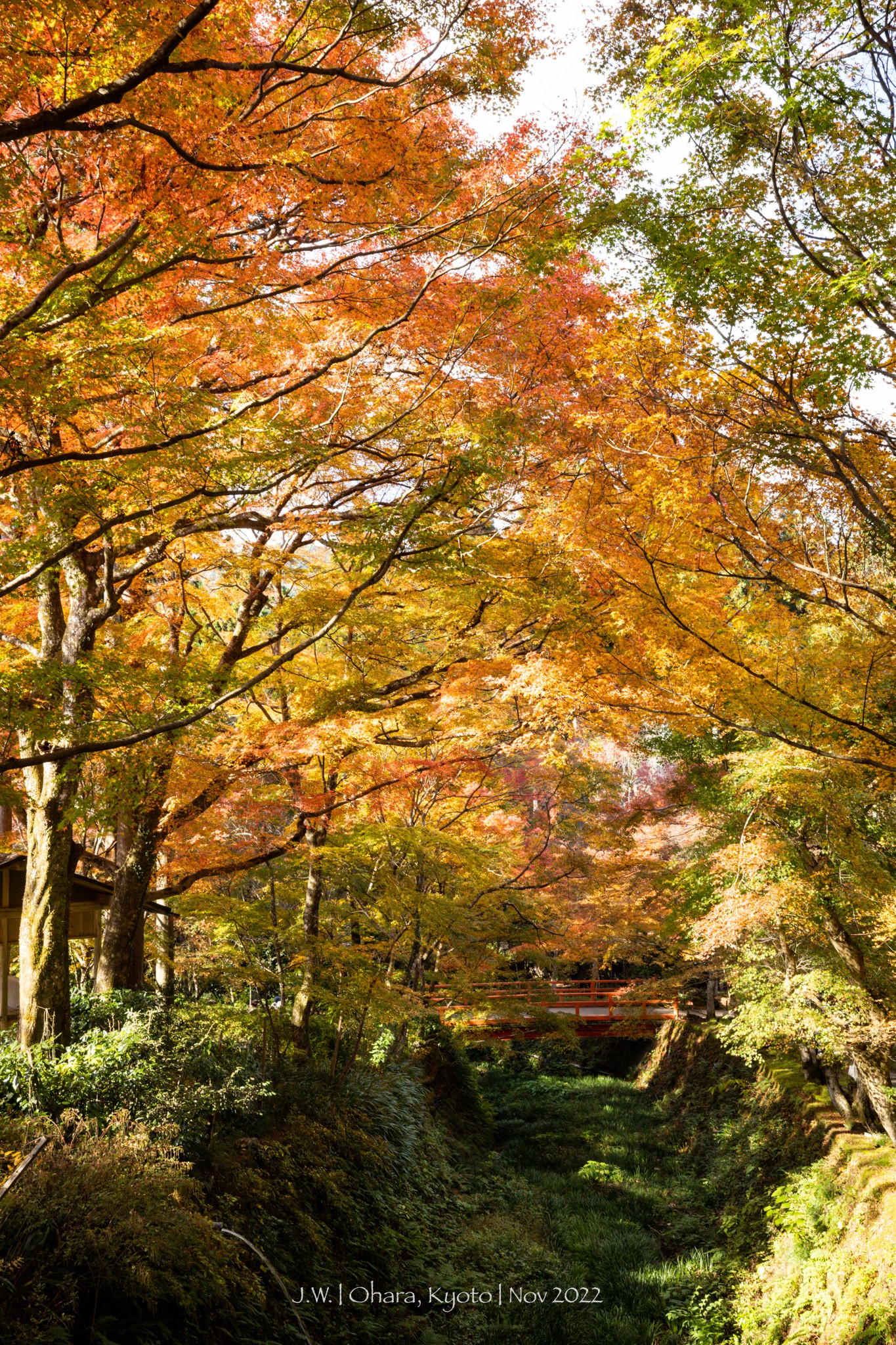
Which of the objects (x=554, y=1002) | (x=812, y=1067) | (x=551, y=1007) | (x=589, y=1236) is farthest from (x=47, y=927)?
(x=551, y=1007)

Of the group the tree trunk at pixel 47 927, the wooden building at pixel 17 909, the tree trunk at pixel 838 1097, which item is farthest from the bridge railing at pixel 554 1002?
the tree trunk at pixel 47 927

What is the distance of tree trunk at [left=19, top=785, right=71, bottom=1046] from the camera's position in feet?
24.8

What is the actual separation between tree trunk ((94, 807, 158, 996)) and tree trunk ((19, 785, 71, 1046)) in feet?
4.85

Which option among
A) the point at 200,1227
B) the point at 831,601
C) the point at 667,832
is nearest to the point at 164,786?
the point at 200,1227

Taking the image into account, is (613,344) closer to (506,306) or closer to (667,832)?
(506,306)

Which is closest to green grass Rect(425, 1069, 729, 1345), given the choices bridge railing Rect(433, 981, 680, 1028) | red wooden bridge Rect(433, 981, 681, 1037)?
red wooden bridge Rect(433, 981, 681, 1037)

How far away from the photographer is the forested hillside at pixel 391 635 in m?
5.21

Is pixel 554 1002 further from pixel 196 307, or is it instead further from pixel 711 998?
pixel 196 307

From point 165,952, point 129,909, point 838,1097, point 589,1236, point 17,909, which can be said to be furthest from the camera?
point 165,952

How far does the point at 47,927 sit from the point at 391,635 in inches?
212

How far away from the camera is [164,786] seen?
8.44 m

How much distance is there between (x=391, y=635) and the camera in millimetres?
11289

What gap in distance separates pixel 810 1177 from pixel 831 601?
8.84 meters

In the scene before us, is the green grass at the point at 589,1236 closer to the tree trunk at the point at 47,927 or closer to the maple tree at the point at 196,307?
the tree trunk at the point at 47,927
